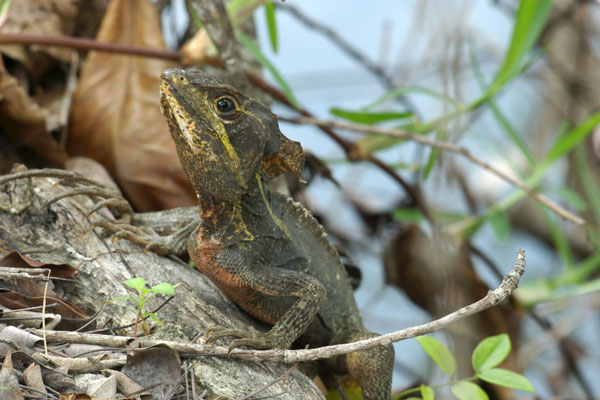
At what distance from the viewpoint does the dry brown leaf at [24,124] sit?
3783mm

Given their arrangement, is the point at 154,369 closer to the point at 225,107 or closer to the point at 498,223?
the point at 225,107

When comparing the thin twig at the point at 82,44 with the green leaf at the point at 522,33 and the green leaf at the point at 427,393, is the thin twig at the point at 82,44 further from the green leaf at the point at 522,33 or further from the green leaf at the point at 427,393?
the green leaf at the point at 427,393

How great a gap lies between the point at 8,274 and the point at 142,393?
28.5 inches

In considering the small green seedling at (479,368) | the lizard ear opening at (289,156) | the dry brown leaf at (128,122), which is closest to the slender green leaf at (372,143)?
the dry brown leaf at (128,122)

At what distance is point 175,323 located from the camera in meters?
2.80

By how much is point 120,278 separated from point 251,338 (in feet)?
2.36

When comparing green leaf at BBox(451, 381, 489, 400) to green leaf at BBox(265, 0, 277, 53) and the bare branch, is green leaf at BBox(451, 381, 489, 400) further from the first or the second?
green leaf at BBox(265, 0, 277, 53)

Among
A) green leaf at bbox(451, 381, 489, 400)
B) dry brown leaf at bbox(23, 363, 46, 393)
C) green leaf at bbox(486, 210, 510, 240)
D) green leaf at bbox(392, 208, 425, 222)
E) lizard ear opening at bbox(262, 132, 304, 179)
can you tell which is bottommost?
green leaf at bbox(392, 208, 425, 222)

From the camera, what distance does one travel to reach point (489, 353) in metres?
3.01

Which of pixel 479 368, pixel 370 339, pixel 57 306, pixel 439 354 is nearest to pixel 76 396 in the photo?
pixel 57 306

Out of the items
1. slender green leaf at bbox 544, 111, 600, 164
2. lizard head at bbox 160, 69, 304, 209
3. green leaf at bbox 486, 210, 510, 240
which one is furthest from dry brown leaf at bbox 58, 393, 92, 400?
green leaf at bbox 486, 210, 510, 240

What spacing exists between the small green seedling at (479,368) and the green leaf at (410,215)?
2.71 meters

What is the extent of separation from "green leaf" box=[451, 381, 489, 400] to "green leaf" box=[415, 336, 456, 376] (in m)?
0.08

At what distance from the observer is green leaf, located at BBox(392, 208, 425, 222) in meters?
5.74
